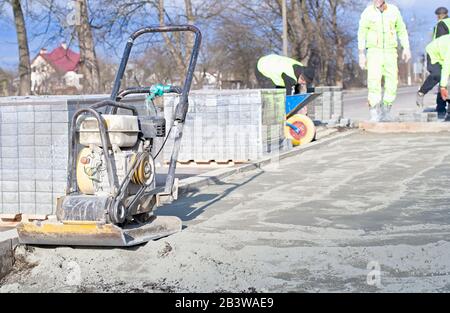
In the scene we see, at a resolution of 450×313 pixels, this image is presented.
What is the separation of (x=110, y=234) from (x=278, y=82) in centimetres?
997

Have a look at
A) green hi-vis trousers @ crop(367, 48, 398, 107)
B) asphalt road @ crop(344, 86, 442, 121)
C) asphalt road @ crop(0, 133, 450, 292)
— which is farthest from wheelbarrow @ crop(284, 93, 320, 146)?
asphalt road @ crop(0, 133, 450, 292)

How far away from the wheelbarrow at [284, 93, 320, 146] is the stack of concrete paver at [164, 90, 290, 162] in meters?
1.99

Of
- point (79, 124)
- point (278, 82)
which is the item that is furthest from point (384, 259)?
point (278, 82)

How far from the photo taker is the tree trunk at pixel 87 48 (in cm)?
2517

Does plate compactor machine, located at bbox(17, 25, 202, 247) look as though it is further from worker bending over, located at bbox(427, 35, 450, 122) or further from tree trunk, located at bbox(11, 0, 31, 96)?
tree trunk, located at bbox(11, 0, 31, 96)

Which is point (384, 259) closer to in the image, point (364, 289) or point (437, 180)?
point (364, 289)

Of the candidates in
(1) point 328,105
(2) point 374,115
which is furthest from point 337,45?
(2) point 374,115

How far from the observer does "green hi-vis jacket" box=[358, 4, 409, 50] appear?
566 inches

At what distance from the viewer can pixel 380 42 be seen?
47.6 feet

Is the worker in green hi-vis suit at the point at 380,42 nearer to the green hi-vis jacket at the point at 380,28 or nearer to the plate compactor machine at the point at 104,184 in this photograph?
the green hi-vis jacket at the point at 380,28

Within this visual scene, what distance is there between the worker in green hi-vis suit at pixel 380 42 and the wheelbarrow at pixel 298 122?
1.74 meters

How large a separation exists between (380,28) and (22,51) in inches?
616

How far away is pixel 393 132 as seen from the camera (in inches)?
600

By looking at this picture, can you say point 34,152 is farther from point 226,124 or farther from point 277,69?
point 277,69
